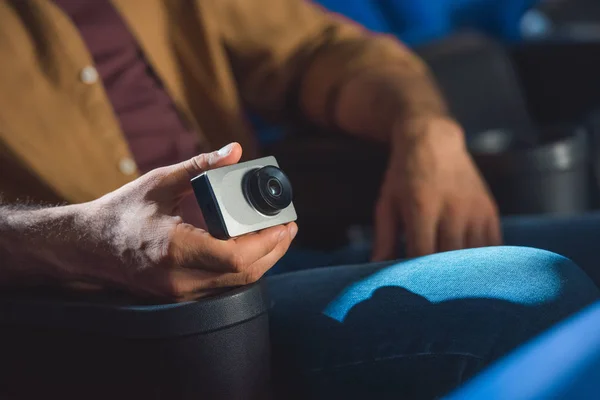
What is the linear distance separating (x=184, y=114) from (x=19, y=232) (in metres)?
0.38

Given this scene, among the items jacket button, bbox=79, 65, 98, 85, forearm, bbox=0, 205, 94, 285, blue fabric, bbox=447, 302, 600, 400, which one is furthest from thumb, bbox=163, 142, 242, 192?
jacket button, bbox=79, 65, 98, 85

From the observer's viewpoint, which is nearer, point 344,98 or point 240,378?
point 240,378

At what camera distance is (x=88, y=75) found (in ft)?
3.17

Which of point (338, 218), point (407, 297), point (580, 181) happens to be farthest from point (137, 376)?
point (580, 181)

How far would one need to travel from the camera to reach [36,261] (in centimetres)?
70

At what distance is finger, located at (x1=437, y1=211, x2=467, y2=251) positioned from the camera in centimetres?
96

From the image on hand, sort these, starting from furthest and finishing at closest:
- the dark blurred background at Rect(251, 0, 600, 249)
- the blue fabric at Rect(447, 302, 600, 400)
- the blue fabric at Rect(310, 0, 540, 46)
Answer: the blue fabric at Rect(310, 0, 540, 46), the dark blurred background at Rect(251, 0, 600, 249), the blue fabric at Rect(447, 302, 600, 400)

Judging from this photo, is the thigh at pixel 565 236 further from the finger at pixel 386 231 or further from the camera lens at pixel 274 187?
the camera lens at pixel 274 187

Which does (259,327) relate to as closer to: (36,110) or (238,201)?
(238,201)

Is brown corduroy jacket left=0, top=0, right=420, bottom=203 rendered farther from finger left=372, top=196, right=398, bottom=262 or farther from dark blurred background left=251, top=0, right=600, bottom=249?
finger left=372, top=196, right=398, bottom=262

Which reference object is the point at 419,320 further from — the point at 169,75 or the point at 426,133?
the point at 169,75

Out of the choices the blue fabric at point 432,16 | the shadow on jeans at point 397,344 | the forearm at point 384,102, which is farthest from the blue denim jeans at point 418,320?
the blue fabric at point 432,16

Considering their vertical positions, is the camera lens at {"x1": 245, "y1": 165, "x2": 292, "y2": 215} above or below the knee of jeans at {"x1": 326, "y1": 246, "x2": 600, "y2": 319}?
above

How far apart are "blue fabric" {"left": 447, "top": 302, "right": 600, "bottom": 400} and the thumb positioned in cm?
26
